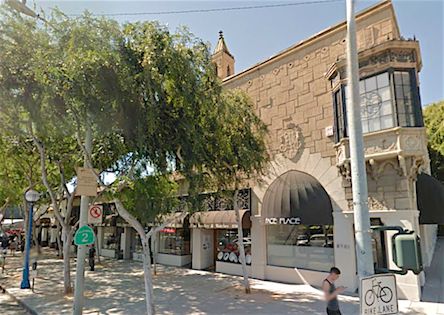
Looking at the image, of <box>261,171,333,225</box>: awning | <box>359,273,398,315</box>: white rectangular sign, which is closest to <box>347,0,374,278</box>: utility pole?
<box>359,273,398,315</box>: white rectangular sign

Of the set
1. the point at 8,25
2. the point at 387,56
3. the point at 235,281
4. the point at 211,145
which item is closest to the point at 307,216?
the point at 235,281

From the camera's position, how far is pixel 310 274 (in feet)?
43.9

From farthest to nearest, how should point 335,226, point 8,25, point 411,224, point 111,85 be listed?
point 335,226, point 411,224, point 8,25, point 111,85

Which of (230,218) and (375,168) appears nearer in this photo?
(375,168)

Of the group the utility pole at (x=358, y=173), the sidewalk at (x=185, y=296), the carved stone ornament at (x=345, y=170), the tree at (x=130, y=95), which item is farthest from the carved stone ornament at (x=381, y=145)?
the utility pole at (x=358, y=173)

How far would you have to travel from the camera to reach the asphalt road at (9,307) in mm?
10532

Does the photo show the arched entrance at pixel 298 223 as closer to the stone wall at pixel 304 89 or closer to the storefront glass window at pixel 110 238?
the stone wall at pixel 304 89

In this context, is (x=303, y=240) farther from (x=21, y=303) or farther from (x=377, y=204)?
(x=21, y=303)

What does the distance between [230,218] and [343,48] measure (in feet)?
28.6

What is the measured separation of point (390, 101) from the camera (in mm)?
11344

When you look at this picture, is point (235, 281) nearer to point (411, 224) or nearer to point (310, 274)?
point (310, 274)

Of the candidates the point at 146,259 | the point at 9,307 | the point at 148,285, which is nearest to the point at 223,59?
the point at 146,259

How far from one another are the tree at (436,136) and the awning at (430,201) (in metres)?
16.3

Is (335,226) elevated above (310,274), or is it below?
above
